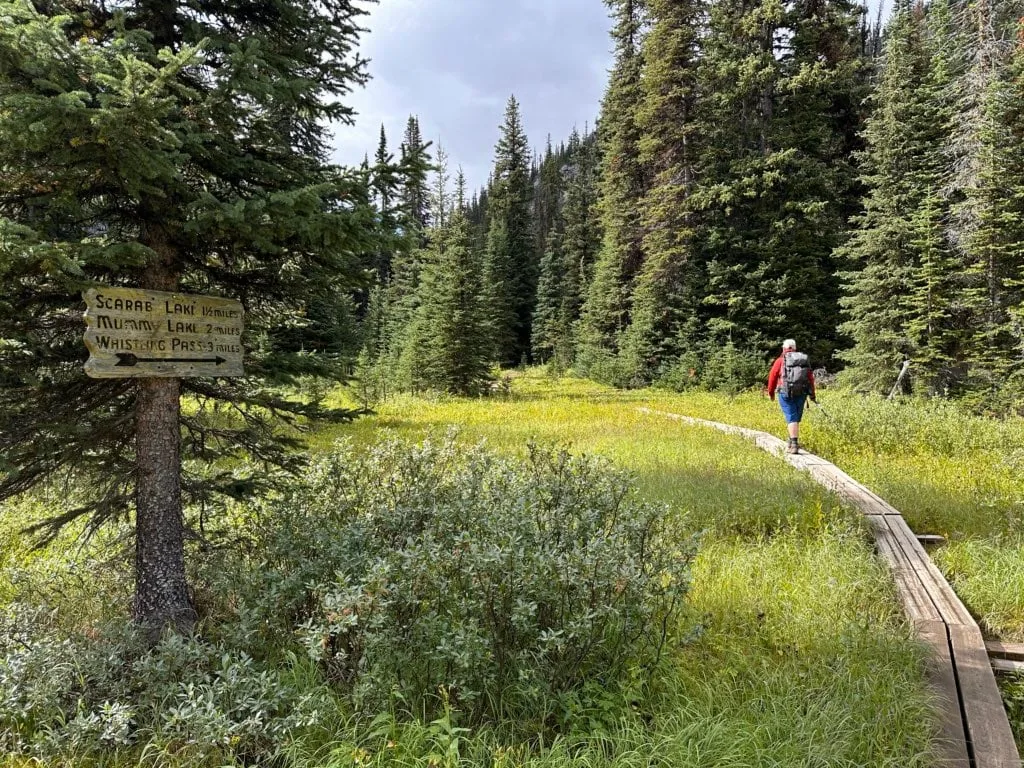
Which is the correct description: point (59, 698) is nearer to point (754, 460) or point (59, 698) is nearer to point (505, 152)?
point (754, 460)

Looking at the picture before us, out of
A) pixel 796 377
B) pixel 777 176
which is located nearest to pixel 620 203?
pixel 777 176

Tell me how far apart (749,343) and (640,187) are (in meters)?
12.8

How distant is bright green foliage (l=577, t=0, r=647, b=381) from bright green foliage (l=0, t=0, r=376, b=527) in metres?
25.3

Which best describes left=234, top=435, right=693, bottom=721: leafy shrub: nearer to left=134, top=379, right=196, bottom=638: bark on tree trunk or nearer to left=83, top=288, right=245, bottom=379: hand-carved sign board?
left=134, top=379, right=196, bottom=638: bark on tree trunk

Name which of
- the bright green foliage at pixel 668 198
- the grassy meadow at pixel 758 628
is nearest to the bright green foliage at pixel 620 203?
the bright green foliage at pixel 668 198

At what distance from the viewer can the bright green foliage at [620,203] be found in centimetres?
2953

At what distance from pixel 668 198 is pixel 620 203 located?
5347 mm

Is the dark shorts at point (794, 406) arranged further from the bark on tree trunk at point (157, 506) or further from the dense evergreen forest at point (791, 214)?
the bark on tree trunk at point (157, 506)

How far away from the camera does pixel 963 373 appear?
1586 centimetres

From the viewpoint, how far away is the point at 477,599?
3123 mm

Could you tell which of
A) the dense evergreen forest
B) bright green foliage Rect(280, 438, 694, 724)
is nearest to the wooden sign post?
bright green foliage Rect(280, 438, 694, 724)

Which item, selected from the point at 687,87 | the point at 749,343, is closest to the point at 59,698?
the point at 749,343

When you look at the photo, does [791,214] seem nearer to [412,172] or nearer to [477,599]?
[412,172]

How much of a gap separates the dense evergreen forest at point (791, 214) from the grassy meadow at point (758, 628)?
8.03 metres
